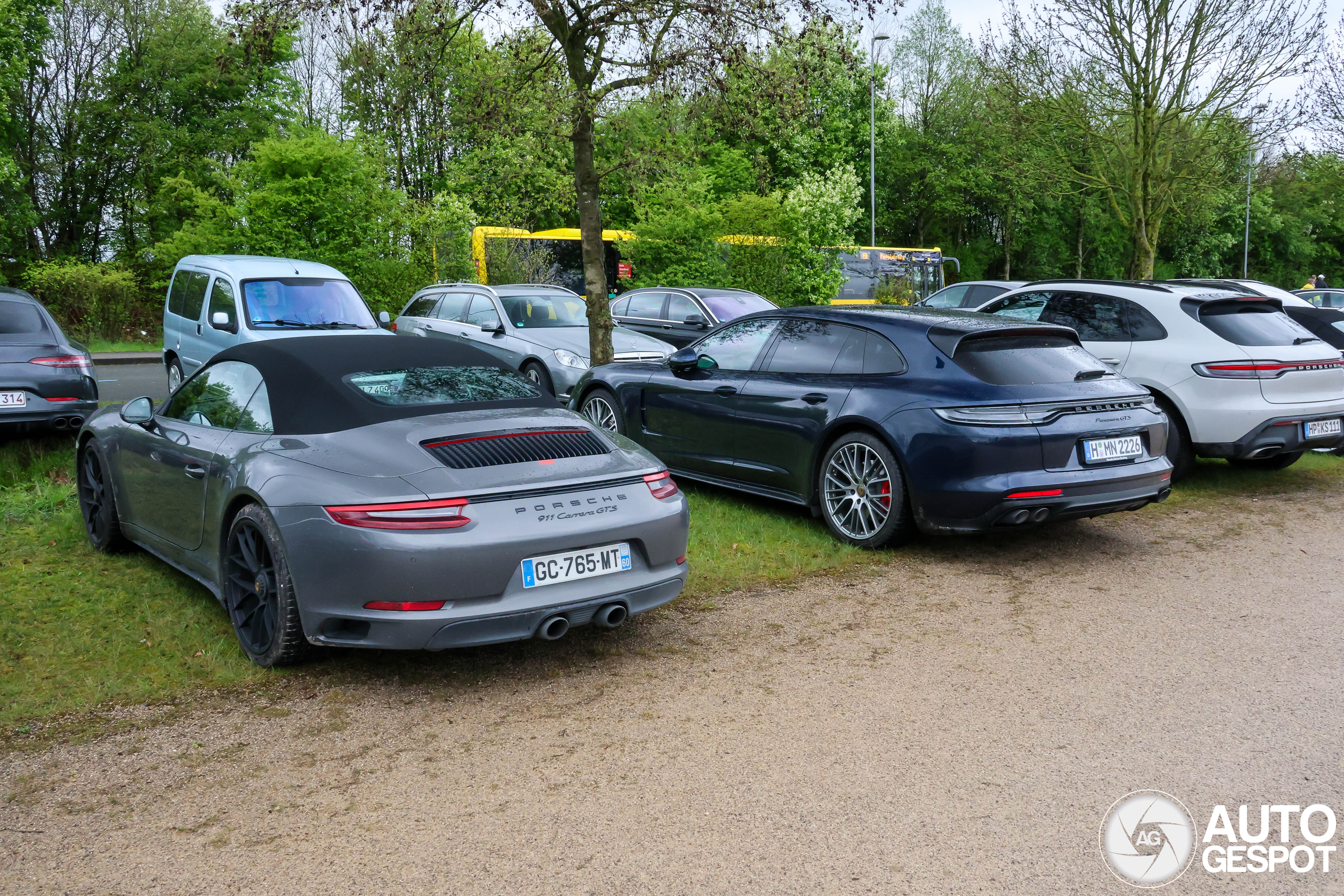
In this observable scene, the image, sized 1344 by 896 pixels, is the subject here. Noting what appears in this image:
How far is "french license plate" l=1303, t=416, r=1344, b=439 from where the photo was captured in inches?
331

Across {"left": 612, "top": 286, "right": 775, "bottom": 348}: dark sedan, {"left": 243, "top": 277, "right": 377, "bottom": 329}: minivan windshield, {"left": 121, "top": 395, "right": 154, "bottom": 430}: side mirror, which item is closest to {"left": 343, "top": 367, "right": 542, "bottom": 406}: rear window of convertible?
{"left": 121, "top": 395, "right": 154, "bottom": 430}: side mirror

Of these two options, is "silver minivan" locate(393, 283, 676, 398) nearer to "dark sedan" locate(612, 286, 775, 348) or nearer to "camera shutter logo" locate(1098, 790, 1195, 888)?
"dark sedan" locate(612, 286, 775, 348)

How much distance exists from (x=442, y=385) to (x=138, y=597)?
2.12 metres

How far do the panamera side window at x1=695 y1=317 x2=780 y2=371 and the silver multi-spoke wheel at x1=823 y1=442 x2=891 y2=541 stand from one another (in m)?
1.26

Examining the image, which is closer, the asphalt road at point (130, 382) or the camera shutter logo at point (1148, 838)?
the camera shutter logo at point (1148, 838)

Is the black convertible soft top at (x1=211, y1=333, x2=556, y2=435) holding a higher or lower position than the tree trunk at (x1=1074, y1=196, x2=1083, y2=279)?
lower

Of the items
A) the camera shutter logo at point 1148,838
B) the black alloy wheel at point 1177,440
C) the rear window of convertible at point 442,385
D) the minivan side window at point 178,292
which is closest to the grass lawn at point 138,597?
the black alloy wheel at point 1177,440

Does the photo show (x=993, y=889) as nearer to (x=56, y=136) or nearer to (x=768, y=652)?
(x=768, y=652)

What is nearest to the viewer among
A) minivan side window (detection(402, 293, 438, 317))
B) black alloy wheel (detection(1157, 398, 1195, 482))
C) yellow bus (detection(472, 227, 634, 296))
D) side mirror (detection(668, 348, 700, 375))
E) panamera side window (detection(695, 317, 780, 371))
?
panamera side window (detection(695, 317, 780, 371))

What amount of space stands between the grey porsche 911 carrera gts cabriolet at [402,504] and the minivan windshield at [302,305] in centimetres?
656

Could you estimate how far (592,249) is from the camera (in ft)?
36.6

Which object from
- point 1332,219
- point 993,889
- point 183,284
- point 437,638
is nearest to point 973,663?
point 993,889

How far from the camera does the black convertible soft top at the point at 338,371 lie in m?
4.74

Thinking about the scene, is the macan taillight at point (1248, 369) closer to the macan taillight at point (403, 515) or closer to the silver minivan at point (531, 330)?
the silver minivan at point (531, 330)
